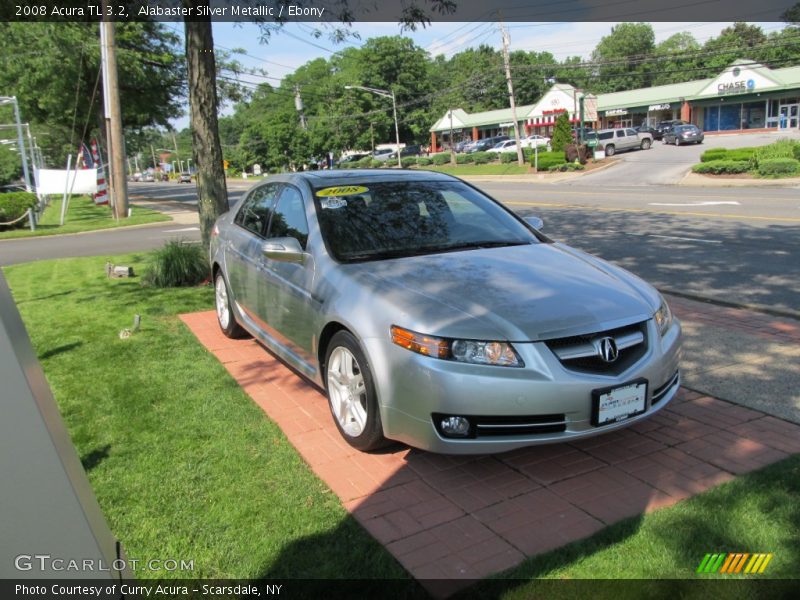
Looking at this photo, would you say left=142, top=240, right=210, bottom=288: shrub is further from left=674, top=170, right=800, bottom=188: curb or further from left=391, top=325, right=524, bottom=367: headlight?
left=674, top=170, right=800, bottom=188: curb

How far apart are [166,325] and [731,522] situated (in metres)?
5.65

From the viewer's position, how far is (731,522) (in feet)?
9.98

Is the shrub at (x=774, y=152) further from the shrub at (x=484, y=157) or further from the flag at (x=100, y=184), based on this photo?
the shrub at (x=484, y=157)

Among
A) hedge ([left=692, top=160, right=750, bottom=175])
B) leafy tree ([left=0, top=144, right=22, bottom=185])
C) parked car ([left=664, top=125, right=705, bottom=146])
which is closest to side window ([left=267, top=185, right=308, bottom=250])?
hedge ([left=692, top=160, right=750, bottom=175])

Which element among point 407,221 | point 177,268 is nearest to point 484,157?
point 177,268

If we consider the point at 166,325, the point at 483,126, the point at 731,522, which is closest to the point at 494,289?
the point at 731,522

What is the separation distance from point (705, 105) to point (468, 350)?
213 feet

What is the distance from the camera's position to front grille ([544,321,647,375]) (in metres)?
3.37

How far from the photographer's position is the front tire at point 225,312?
6254 millimetres

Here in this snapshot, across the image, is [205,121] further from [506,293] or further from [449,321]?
[449,321]

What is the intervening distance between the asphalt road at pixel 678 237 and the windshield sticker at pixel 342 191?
14.9 ft

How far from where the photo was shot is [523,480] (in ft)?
11.7

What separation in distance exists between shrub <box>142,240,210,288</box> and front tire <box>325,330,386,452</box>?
548 cm

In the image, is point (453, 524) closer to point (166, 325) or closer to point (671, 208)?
point (166, 325)
